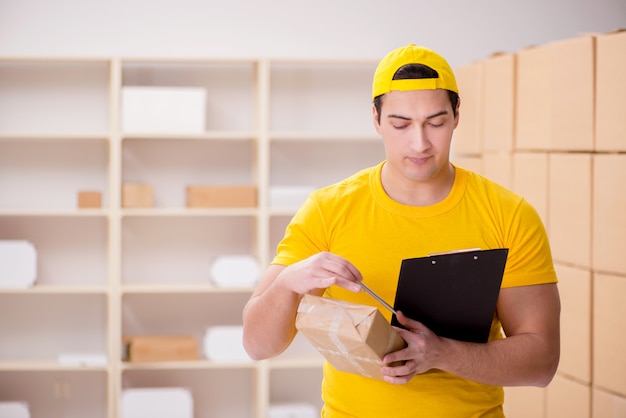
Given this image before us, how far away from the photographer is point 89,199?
3.99 meters

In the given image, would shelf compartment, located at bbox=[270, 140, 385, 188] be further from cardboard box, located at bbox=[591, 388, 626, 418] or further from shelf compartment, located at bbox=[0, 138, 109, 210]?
cardboard box, located at bbox=[591, 388, 626, 418]

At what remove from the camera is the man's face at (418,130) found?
135 centimetres

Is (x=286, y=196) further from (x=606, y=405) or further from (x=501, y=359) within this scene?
(x=501, y=359)

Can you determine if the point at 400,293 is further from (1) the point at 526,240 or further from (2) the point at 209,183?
(2) the point at 209,183

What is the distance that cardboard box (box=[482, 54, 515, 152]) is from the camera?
339cm

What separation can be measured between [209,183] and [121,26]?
Result: 0.89 m

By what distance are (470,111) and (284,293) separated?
2727mm

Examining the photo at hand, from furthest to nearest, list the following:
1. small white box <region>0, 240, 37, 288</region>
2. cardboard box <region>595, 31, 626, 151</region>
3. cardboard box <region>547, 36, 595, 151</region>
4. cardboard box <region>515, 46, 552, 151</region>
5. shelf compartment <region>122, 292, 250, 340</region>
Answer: shelf compartment <region>122, 292, 250, 340</region> → small white box <region>0, 240, 37, 288</region> → cardboard box <region>515, 46, 552, 151</region> → cardboard box <region>547, 36, 595, 151</region> → cardboard box <region>595, 31, 626, 151</region>

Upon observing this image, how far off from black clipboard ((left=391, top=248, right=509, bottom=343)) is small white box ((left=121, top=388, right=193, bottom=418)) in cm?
284

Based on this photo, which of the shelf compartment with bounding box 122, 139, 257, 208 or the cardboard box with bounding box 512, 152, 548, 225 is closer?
the cardboard box with bounding box 512, 152, 548, 225

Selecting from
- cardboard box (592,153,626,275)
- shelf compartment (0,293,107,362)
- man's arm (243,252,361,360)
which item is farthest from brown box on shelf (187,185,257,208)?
man's arm (243,252,361,360)

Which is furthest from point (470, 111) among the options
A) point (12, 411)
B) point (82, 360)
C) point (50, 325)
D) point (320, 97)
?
point (12, 411)

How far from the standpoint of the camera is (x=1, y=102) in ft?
13.8

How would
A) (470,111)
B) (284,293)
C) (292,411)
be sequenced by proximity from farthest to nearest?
1. (292,411)
2. (470,111)
3. (284,293)
